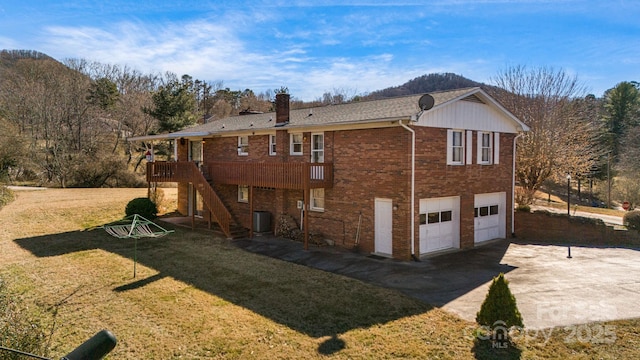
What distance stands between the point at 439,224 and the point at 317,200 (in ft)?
18.0

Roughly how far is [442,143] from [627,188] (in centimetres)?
3202

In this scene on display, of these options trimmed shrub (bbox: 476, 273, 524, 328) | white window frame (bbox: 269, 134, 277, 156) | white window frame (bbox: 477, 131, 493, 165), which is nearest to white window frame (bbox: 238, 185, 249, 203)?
white window frame (bbox: 269, 134, 277, 156)

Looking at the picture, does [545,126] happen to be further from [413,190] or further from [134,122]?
[134,122]

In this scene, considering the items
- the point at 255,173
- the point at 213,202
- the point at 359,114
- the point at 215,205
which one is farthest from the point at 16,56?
the point at 359,114

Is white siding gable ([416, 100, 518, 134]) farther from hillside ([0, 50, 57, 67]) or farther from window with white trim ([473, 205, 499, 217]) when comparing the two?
hillside ([0, 50, 57, 67])

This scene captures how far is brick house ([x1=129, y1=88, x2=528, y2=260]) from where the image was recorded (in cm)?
1547

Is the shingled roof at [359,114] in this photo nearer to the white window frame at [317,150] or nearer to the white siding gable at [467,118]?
the white siding gable at [467,118]

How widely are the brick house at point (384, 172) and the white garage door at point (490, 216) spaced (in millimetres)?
50

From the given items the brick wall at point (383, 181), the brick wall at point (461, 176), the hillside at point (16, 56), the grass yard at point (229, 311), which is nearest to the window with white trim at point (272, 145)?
the brick wall at point (383, 181)

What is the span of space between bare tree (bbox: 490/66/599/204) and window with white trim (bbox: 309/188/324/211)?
17.7m

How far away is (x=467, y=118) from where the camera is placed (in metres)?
17.7

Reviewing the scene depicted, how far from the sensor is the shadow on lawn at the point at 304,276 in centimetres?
973

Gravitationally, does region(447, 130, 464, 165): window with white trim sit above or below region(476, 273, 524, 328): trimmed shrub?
above

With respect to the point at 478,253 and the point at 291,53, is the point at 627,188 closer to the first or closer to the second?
the point at 478,253
